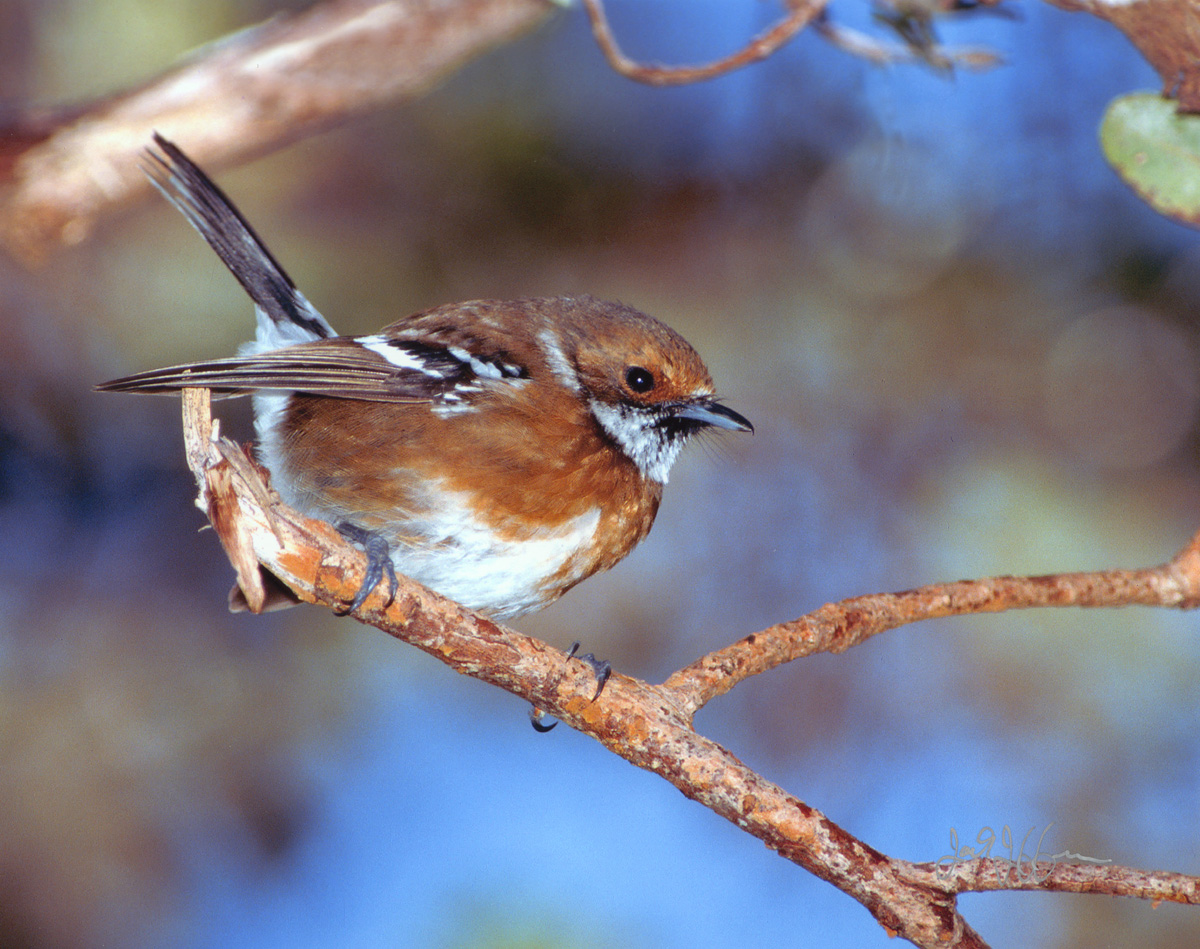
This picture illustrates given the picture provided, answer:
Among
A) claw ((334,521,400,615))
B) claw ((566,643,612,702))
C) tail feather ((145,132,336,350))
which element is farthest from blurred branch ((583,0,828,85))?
claw ((566,643,612,702))

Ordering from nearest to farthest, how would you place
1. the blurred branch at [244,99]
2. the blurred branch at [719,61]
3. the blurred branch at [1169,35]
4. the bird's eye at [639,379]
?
the blurred branch at [1169,35] < the bird's eye at [639,379] < the blurred branch at [719,61] < the blurred branch at [244,99]

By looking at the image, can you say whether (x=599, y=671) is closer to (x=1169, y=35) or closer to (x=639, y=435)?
(x=639, y=435)

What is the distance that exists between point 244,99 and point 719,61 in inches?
61.3

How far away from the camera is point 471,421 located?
83.0 inches

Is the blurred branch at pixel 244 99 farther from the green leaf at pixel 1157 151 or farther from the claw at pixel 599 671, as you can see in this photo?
the claw at pixel 599 671

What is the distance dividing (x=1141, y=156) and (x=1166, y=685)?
180 cm

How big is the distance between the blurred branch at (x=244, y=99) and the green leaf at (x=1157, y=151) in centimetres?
194

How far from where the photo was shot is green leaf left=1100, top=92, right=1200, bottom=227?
2.19 meters

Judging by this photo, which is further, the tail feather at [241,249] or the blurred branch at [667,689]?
the tail feather at [241,249]

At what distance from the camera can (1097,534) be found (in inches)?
129

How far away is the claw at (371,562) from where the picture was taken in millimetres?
1611

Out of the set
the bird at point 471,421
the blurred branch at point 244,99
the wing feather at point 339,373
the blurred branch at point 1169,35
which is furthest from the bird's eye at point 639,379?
the blurred branch at point 244,99

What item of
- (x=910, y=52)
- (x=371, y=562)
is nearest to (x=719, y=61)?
(x=910, y=52)
